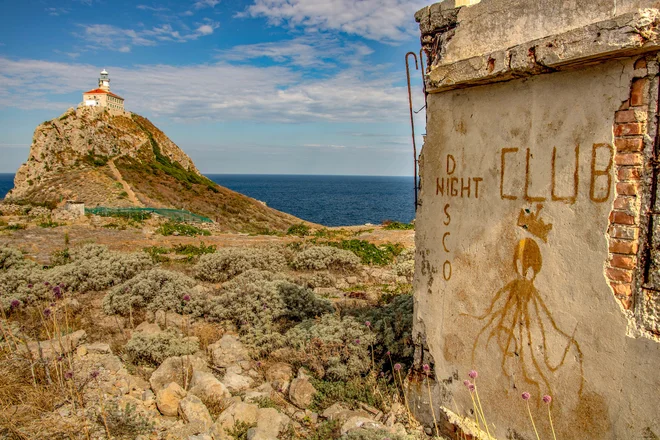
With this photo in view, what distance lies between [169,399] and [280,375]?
1.37m

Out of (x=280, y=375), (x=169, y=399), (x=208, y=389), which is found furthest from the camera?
(x=280, y=375)

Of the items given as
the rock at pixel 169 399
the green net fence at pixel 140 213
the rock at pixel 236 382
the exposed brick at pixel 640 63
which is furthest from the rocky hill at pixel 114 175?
the exposed brick at pixel 640 63

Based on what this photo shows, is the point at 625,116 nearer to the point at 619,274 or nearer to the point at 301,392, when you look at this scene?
the point at 619,274

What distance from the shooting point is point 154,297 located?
7566 mm

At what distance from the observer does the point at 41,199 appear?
32.7m

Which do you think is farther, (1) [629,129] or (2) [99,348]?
(2) [99,348]

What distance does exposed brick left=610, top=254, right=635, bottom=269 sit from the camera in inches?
113

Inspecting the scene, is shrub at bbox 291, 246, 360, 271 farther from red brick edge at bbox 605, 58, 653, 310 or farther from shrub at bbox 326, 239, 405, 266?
red brick edge at bbox 605, 58, 653, 310

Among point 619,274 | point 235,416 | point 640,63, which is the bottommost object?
point 235,416

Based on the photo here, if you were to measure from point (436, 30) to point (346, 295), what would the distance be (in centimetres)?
553

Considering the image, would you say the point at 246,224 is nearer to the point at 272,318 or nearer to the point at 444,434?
the point at 272,318

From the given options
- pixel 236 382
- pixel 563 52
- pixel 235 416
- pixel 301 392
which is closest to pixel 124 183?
pixel 236 382

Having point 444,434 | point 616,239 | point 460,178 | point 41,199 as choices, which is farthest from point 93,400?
point 41,199

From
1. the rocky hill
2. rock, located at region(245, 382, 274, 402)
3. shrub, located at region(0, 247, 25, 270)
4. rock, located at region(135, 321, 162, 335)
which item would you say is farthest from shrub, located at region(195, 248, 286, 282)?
the rocky hill
